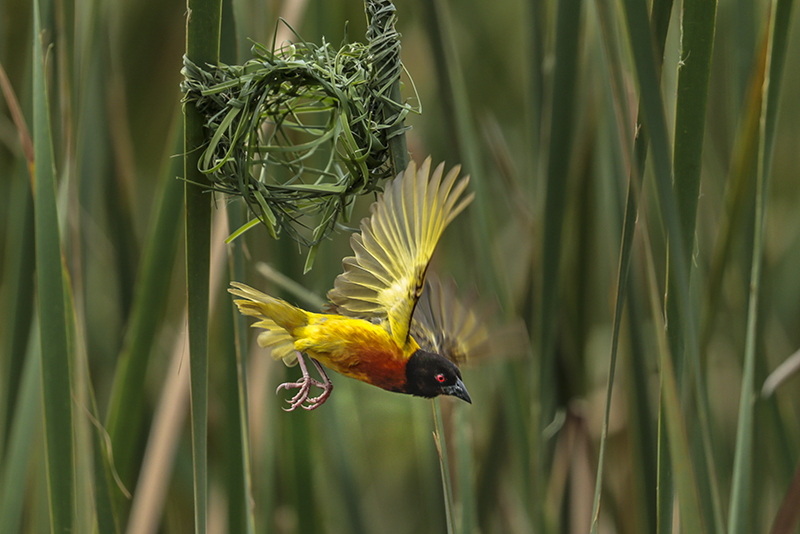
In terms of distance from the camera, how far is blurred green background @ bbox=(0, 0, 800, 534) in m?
0.66

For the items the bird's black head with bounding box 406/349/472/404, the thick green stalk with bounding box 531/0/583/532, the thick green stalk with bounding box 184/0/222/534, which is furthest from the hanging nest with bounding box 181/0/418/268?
the thick green stalk with bounding box 531/0/583/532

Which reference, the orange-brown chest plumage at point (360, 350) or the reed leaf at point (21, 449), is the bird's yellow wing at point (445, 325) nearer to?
the orange-brown chest plumage at point (360, 350)

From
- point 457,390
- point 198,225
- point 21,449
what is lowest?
point 21,449

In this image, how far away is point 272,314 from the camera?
16.0 inches

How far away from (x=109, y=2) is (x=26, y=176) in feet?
1.01

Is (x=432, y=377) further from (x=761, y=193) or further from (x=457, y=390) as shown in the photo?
(x=761, y=193)

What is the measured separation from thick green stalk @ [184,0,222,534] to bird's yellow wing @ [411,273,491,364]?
0.17 meters

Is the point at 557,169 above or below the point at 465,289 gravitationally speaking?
above

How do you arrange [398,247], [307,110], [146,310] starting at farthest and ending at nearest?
1. [146,310]
2. [307,110]
3. [398,247]

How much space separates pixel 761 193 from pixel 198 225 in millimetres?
489

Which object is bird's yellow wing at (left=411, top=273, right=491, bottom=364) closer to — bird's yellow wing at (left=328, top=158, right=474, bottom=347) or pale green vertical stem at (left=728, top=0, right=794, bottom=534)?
bird's yellow wing at (left=328, top=158, right=474, bottom=347)

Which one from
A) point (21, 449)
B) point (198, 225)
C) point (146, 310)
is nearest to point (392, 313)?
point (198, 225)

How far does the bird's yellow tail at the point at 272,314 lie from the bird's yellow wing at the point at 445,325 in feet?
0.26

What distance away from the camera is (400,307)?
385 mm
